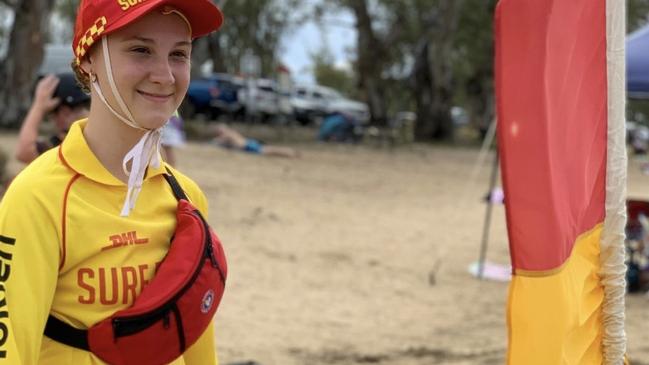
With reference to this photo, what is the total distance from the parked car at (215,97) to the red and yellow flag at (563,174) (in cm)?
2998

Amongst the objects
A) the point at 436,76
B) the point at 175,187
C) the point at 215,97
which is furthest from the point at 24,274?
the point at 215,97

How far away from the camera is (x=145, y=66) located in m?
2.00

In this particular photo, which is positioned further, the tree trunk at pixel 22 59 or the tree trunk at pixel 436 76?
the tree trunk at pixel 436 76

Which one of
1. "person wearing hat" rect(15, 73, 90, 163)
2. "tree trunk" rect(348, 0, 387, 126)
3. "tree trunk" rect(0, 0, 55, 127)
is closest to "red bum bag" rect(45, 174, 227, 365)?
"person wearing hat" rect(15, 73, 90, 163)

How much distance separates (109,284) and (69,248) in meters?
0.11

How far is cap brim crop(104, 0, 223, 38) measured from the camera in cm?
194

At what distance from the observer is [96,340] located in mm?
1929

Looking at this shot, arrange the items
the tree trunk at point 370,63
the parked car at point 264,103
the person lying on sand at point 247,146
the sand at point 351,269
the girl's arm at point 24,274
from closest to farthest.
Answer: the girl's arm at point 24,274 → the sand at point 351,269 → the person lying on sand at point 247,146 → the tree trunk at point 370,63 → the parked car at point 264,103

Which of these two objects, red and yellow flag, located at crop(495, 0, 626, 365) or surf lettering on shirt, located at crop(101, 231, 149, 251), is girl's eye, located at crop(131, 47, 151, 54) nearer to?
surf lettering on shirt, located at crop(101, 231, 149, 251)

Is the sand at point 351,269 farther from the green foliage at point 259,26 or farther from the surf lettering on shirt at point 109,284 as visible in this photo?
the green foliage at point 259,26

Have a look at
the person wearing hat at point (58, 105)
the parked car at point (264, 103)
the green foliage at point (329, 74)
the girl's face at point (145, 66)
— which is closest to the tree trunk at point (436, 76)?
the parked car at point (264, 103)

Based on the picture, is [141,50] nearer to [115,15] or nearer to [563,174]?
[115,15]

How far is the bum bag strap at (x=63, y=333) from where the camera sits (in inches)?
76.5

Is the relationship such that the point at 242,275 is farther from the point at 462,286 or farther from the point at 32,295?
the point at 32,295
